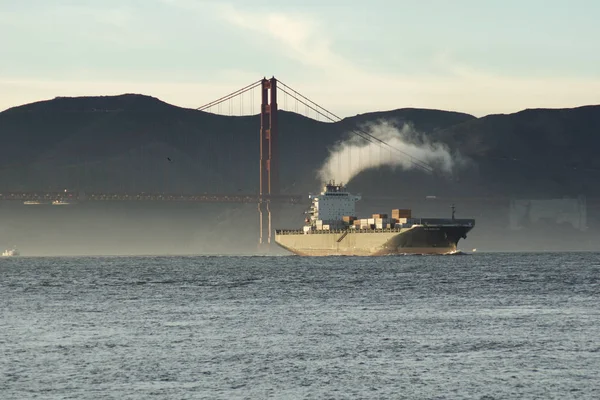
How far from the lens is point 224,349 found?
149ft

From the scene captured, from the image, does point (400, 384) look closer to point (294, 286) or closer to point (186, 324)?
point (186, 324)

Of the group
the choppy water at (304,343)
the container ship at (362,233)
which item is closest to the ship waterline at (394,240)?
the container ship at (362,233)

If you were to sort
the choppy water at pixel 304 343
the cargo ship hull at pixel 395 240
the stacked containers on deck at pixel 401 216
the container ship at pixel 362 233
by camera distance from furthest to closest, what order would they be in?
the stacked containers on deck at pixel 401 216 < the container ship at pixel 362 233 < the cargo ship hull at pixel 395 240 < the choppy water at pixel 304 343

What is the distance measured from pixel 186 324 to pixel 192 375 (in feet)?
55.4

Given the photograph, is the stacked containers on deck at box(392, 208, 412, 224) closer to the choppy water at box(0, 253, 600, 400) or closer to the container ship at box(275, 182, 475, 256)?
the container ship at box(275, 182, 475, 256)

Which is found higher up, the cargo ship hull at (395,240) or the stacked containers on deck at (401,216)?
the stacked containers on deck at (401,216)

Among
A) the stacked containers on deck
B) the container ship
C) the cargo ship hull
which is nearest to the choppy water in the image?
the cargo ship hull

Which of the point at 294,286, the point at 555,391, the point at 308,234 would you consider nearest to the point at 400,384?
the point at 555,391

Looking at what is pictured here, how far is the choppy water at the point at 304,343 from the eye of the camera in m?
36.4

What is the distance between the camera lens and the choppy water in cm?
3641

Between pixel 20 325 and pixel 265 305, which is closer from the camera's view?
pixel 20 325

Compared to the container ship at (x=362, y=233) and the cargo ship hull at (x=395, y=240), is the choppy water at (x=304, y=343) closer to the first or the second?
the cargo ship hull at (x=395, y=240)

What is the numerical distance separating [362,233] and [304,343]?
120023mm

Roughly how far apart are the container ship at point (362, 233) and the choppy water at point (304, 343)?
7509 centimetres
